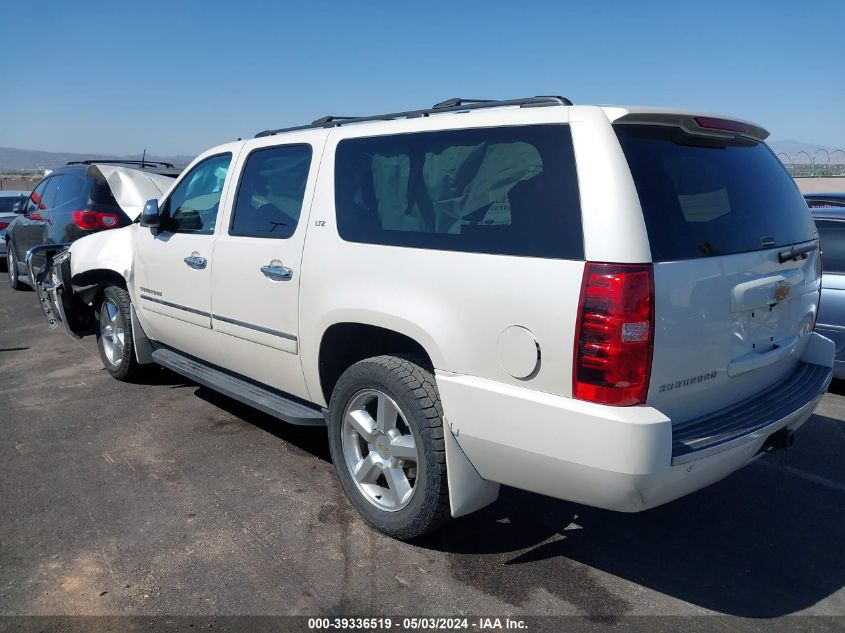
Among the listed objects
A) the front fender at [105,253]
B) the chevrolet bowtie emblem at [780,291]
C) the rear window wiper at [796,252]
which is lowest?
the front fender at [105,253]

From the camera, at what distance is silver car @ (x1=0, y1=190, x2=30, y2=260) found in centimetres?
1362

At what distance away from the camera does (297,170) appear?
4078 millimetres

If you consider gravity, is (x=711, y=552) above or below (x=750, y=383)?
below

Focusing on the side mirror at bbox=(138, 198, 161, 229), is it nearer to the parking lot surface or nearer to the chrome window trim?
the chrome window trim

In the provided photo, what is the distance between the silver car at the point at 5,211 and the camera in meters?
13.6

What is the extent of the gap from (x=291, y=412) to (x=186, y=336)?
142cm

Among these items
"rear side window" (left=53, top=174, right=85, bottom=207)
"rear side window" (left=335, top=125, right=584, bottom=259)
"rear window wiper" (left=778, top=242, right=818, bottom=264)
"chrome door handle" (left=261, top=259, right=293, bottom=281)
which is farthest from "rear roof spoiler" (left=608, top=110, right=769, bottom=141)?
"rear side window" (left=53, top=174, right=85, bottom=207)

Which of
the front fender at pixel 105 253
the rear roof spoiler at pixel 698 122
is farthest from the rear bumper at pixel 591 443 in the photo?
the front fender at pixel 105 253

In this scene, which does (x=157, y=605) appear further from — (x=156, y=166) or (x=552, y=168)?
(x=156, y=166)

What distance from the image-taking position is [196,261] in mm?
4621

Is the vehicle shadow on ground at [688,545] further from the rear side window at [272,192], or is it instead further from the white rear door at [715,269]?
the rear side window at [272,192]

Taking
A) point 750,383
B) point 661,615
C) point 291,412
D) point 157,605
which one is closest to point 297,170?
point 291,412

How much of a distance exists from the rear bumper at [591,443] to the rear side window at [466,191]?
586 millimetres

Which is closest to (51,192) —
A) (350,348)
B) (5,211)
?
(5,211)
